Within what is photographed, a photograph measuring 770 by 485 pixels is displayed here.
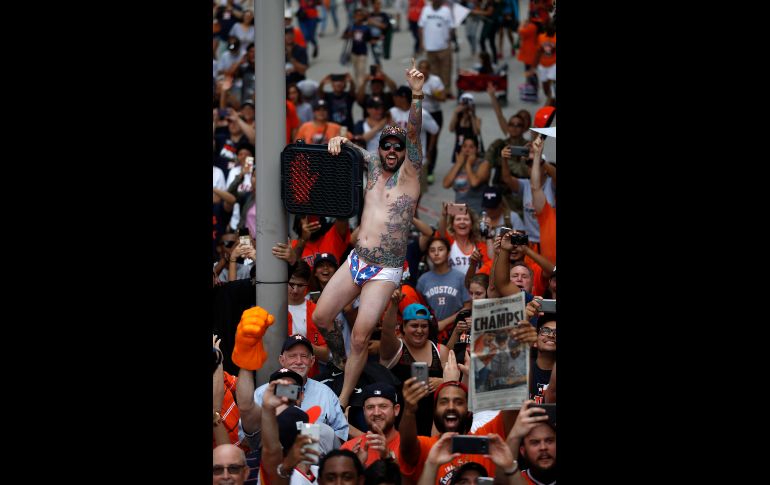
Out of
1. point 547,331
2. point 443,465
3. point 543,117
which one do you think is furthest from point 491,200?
point 443,465

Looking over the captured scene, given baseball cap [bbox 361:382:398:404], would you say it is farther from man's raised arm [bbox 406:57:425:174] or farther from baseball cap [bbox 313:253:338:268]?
baseball cap [bbox 313:253:338:268]

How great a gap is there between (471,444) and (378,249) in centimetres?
255

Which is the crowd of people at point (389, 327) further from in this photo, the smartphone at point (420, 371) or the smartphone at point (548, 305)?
the smartphone at point (548, 305)

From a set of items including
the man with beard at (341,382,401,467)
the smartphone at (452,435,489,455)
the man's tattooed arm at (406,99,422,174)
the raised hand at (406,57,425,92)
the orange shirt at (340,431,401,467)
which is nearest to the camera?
the smartphone at (452,435,489,455)

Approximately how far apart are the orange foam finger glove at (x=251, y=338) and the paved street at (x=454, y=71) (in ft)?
29.6

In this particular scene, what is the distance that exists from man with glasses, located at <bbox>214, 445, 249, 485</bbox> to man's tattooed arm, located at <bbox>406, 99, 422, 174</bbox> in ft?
8.59

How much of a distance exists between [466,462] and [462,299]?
14.0 feet

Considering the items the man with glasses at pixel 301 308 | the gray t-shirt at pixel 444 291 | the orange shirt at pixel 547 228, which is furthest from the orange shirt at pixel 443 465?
the orange shirt at pixel 547 228

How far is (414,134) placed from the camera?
8.24 meters

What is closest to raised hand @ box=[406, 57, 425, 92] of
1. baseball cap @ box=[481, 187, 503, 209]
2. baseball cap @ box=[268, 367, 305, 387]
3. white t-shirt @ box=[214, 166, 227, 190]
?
baseball cap @ box=[268, 367, 305, 387]

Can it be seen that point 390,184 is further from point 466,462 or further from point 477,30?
point 477,30

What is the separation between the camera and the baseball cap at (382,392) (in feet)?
24.7

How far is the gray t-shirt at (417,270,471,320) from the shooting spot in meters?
11.0
